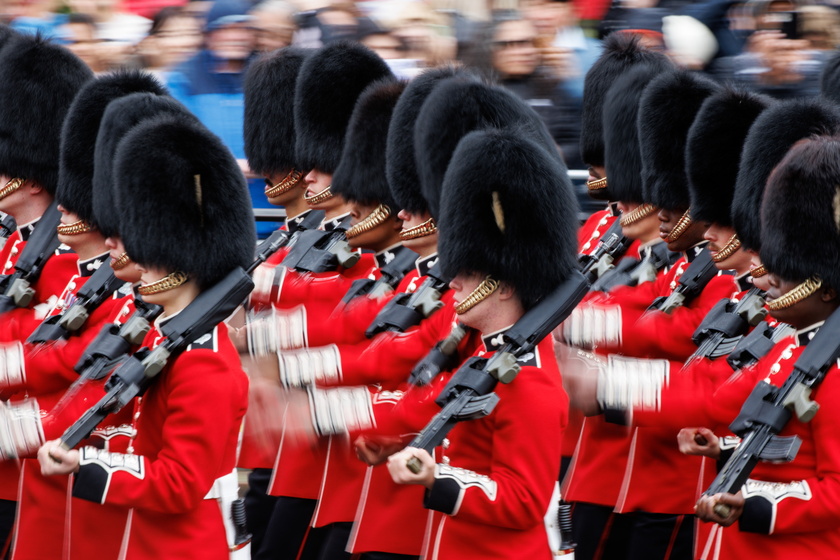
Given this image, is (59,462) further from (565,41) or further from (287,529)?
(565,41)

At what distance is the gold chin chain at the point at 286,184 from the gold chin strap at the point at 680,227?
1491 mm

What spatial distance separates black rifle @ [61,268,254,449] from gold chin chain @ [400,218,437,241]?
93 centimetres

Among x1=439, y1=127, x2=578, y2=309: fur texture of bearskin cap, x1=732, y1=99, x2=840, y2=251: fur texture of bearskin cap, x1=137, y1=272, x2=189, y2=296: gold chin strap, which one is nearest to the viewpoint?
x1=439, y1=127, x2=578, y2=309: fur texture of bearskin cap

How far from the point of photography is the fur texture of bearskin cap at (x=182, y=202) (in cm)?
332

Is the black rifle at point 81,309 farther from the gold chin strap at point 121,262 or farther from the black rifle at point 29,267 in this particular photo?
the gold chin strap at point 121,262

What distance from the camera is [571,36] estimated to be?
19.0 feet

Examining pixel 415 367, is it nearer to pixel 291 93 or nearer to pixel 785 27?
pixel 291 93

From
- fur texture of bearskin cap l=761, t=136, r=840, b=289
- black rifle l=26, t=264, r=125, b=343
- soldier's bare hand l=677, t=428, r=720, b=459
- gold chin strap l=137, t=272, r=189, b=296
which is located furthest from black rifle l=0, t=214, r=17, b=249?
fur texture of bearskin cap l=761, t=136, r=840, b=289

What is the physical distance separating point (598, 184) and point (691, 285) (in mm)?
936

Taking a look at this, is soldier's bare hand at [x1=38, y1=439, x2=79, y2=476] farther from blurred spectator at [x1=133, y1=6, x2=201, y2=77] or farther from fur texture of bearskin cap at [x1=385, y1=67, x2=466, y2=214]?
blurred spectator at [x1=133, y1=6, x2=201, y2=77]

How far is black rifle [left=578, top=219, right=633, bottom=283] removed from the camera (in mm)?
4660

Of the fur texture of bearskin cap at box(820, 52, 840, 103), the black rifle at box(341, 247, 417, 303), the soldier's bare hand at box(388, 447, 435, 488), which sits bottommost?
the black rifle at box(341, 247, 417, 303)

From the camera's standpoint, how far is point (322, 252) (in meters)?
4.53

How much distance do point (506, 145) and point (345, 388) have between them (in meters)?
0.86
